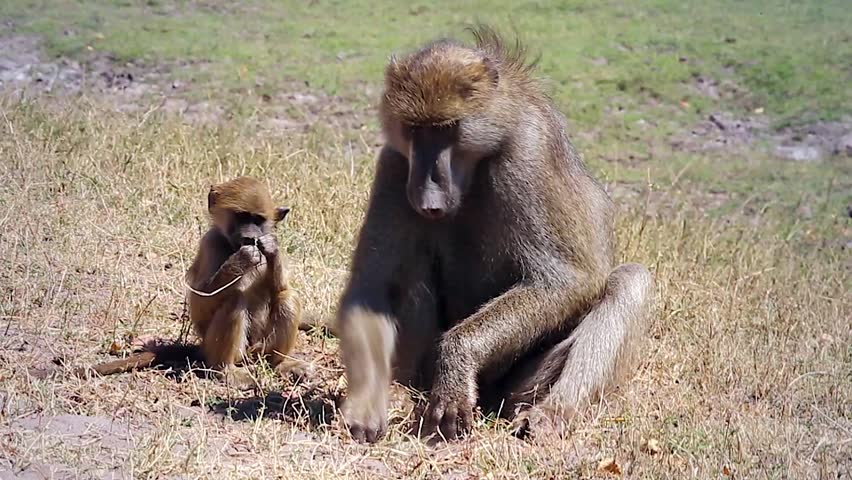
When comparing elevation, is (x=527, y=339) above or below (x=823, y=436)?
above

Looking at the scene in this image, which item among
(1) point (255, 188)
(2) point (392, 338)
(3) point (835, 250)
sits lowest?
(3) point (835, 250)

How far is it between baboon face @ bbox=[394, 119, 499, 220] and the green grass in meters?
6.78

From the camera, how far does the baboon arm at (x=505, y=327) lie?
484 centimetres

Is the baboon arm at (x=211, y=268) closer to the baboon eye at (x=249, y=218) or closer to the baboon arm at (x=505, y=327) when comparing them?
the baboon eye at (x=249, y=218)

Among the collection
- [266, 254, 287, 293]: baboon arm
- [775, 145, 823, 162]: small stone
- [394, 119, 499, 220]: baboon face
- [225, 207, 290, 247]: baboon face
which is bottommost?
[775, 145, 823, 162]: small stone

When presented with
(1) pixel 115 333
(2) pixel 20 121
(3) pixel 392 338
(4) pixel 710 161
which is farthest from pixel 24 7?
(3) pixel 392 338

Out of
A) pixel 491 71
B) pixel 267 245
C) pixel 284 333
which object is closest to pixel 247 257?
pixel 267 245

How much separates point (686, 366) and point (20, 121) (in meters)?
4.92

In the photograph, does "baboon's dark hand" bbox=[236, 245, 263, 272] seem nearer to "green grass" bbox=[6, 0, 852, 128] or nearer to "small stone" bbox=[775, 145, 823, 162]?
"green grass" bbox=[6, 0, 852, 128]

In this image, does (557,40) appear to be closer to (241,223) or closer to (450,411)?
(241,223)

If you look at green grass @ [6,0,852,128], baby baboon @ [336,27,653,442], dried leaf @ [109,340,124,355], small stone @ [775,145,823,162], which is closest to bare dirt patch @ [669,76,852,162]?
small stone @ [775,145,823,162]

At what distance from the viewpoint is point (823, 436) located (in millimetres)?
4910

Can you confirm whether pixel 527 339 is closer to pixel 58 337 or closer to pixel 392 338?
pixel 392 338

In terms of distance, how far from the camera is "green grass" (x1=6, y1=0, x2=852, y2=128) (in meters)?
12.4
